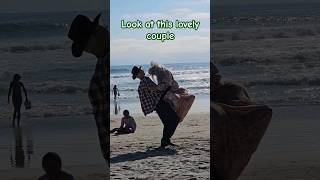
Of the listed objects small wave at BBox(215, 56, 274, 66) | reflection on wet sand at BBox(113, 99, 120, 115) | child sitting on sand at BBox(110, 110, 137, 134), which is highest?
small wave at BBox(215, 56, 274, 66)

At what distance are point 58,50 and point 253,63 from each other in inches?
57.3

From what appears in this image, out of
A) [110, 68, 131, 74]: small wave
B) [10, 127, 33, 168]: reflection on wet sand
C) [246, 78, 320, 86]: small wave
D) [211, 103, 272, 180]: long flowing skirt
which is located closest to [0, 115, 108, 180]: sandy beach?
[10, 127, 33, 168]: reflection on wet sand

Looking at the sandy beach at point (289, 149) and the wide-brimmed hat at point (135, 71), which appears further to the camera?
the sandy beach at point (289, 149)

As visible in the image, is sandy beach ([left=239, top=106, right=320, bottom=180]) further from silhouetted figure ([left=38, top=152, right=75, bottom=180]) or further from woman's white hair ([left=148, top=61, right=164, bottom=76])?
silhouetted figure ([left=38, top=152, right=75, bottom=180])

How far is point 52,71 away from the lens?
477 cm

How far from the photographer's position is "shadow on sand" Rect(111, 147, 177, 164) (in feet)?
15.5

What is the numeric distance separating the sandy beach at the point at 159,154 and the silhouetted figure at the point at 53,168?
1.23ft

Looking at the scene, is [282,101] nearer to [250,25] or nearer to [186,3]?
[250,25]

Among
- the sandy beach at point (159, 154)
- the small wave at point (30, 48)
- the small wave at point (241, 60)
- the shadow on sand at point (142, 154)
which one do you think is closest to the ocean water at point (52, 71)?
the small wave at point (30, 48)

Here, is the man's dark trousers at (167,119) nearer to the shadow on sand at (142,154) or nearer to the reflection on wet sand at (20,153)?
the shadow on sand at (142,154)

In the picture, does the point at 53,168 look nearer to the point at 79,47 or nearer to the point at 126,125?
the point at 126,125

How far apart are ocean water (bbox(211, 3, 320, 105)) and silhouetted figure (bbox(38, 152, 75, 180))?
1.38 meters

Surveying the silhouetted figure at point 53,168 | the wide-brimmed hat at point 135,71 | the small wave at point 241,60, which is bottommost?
the silhouetted figure at point 53,168

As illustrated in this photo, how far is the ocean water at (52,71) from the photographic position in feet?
15.5
